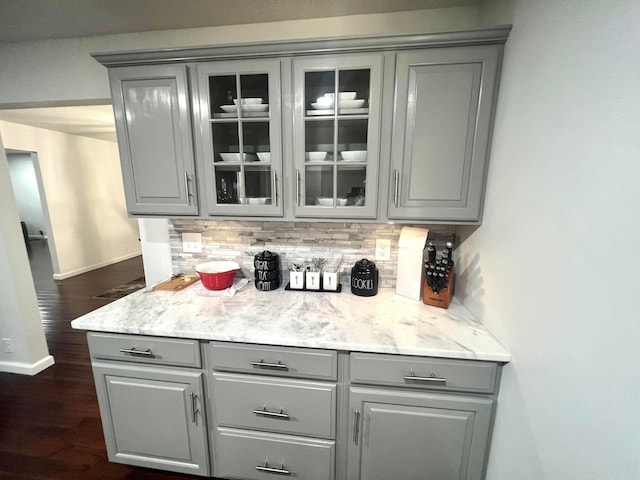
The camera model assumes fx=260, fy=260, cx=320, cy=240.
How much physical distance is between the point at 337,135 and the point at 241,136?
1.68 feet

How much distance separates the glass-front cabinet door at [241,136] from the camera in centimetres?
132

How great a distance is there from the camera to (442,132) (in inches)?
49.1

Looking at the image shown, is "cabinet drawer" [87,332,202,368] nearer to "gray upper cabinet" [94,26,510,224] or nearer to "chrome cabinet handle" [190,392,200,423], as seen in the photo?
"chrome cabinet handle" [190,392,200,423]

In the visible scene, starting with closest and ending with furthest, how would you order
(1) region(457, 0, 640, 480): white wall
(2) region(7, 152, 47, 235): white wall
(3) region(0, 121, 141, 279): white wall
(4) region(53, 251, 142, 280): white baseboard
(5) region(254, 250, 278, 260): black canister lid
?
(1) region(457, 0, 640, 480): white wall, (5) region(254, 250, 278, 260): black canister lid, (3) region(0, 121, 141, 279): white wall, (4) region(53, 251, 142, 280): white baseboard, (2) region(7, 152, 47, 235): white wall

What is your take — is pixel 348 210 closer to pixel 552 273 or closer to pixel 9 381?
pixel 552 273

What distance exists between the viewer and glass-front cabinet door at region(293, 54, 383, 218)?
1.26m

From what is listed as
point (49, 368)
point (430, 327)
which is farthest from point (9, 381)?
point (430, 327)

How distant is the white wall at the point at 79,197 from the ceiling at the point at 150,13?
3.42 m

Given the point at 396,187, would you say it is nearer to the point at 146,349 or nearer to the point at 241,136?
the point at 241,136

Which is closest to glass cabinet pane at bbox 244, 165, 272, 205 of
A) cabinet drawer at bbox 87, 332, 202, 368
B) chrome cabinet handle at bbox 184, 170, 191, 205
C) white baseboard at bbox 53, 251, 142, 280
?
chrome cabinet handle at bbox 184, 170, 191, 205

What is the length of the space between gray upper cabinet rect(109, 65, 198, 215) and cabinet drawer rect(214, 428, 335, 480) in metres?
1.22

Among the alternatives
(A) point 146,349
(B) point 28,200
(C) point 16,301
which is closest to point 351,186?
(A) point 146,349

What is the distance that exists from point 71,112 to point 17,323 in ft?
7.91

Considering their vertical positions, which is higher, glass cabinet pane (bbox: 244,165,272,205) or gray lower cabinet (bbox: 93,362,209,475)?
glass cabinet pane (bbox: 244,165,272,205)
